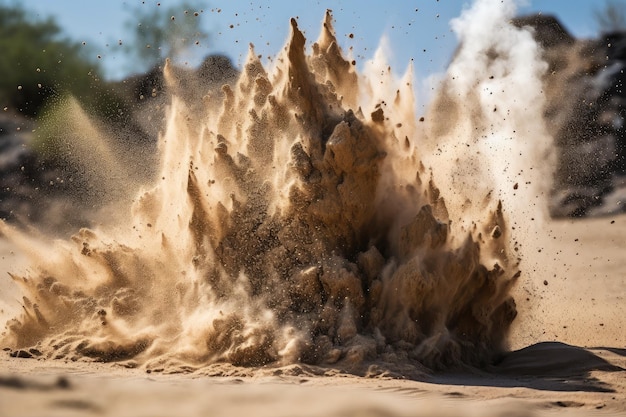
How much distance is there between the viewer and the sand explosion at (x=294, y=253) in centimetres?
614

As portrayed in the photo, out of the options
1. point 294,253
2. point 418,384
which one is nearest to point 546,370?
point 418,384

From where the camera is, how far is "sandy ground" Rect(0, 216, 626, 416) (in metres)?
2.85

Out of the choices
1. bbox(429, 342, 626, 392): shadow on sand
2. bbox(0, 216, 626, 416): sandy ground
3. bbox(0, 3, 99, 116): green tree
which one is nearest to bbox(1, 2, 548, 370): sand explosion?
bbox(429, 342, 626, 392): shadow on sand

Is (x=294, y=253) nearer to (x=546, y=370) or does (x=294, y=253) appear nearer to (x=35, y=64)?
(x=546, y=370)

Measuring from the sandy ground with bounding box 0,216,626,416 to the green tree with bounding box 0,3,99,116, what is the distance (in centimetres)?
747

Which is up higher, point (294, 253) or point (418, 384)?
point (294, 253)

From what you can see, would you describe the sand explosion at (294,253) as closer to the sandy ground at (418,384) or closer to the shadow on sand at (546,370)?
the shadow on sand at (546,370)

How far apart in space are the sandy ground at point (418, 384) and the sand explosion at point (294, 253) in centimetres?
35

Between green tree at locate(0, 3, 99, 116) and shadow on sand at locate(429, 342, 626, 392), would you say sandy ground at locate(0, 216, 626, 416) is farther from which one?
green tree at locate(0, 3, 99, 116)

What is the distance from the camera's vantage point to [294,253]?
6473mm

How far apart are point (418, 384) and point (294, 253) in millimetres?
1598

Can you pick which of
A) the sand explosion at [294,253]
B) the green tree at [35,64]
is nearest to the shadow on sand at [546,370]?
the sand explosion at [294,253]

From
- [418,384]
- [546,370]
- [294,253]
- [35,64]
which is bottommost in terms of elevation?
[418,384]

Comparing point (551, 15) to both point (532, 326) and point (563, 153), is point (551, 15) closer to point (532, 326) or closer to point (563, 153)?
point (563, 153)
